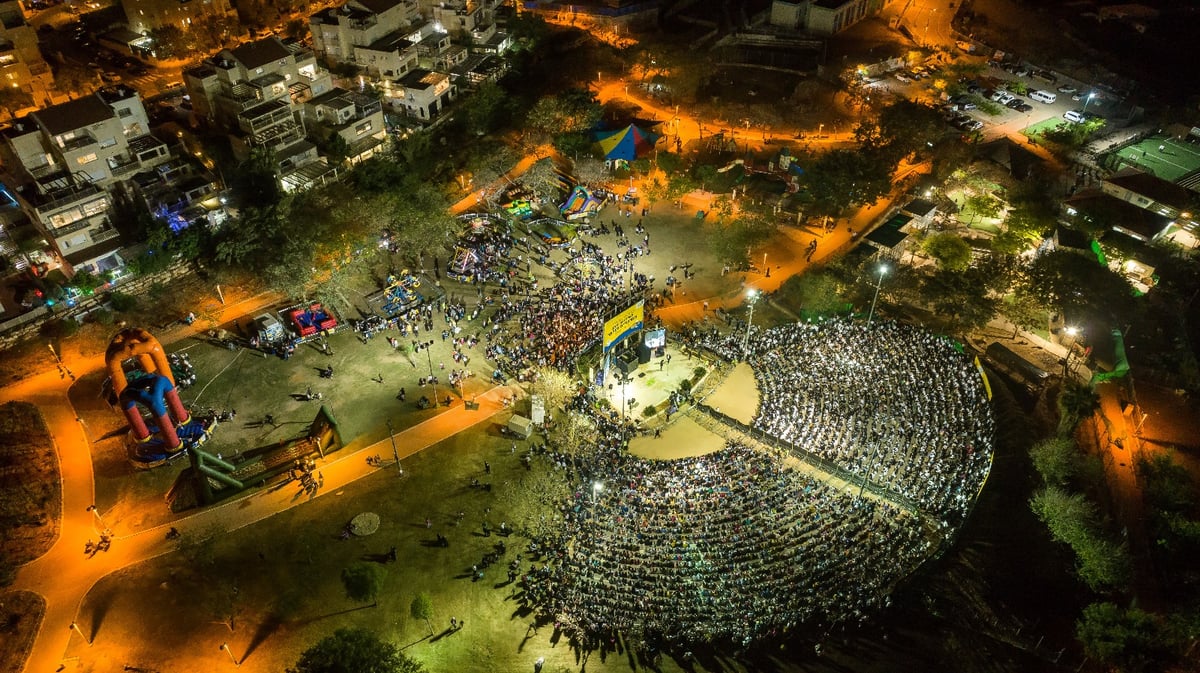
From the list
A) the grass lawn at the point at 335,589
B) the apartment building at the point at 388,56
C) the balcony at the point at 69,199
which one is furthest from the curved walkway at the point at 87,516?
the apartment building at the point at 388,56

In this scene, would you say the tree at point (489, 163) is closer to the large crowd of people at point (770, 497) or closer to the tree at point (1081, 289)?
the large crowd of people at point (770, 497)

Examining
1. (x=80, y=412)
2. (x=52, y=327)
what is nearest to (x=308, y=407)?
(x=80, y=412)

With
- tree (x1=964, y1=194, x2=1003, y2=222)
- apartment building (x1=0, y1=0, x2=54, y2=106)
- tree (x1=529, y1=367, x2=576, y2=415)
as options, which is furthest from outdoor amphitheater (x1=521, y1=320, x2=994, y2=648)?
apartment building (x1=0, y1=0, x2=54, y2=106)

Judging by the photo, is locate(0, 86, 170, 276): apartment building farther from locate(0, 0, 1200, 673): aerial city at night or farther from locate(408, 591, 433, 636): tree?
locate(408, 591, 433, 636): tree

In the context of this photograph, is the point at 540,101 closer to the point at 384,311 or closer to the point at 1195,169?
the point at 384,311

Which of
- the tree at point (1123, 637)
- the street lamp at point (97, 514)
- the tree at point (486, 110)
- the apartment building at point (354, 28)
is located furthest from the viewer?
the apartment building at point (354, 28)
